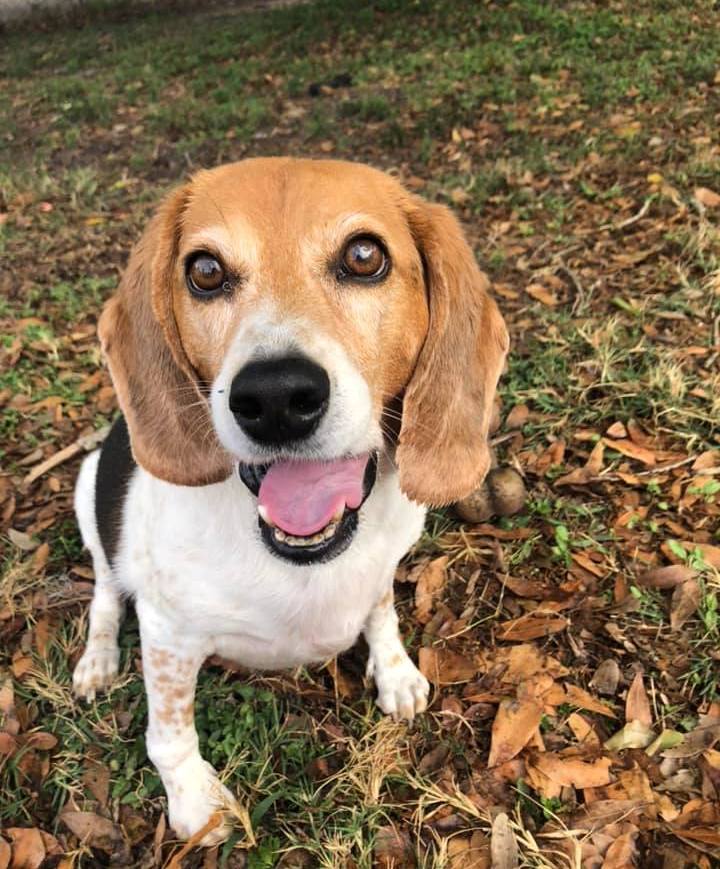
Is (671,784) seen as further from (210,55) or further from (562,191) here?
(210,55)

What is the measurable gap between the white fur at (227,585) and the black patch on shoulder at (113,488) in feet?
0.22

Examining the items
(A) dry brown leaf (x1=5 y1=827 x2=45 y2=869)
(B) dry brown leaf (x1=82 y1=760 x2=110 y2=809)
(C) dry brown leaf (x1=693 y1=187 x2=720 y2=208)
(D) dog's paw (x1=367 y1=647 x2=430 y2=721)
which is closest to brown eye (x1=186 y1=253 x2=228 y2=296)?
(D) dog's paw (x1=367 y1=647 x2=430 y2=721)

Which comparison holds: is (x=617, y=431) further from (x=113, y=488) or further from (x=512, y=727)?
(x=113, y=488)

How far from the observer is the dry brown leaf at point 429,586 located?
3.28 meters

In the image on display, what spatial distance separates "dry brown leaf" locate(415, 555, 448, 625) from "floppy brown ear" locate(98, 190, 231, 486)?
141 cm

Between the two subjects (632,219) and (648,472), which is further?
(632,219)

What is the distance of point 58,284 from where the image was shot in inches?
226

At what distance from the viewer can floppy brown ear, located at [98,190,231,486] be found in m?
2.26

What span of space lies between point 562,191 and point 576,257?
1.17 metres

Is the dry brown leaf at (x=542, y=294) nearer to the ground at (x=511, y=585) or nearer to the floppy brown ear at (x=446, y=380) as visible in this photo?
the ground at (x=511, y=585)

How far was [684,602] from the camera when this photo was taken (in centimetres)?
298

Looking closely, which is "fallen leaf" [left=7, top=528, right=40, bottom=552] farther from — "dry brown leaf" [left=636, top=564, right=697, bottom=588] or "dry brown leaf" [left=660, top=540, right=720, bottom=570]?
"dry brown leaf" [left=660, top=540, right=720, bottom=570]

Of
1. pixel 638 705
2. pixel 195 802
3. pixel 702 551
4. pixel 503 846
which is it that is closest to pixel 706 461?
pixel 702 551

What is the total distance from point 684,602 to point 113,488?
7.81 ft
